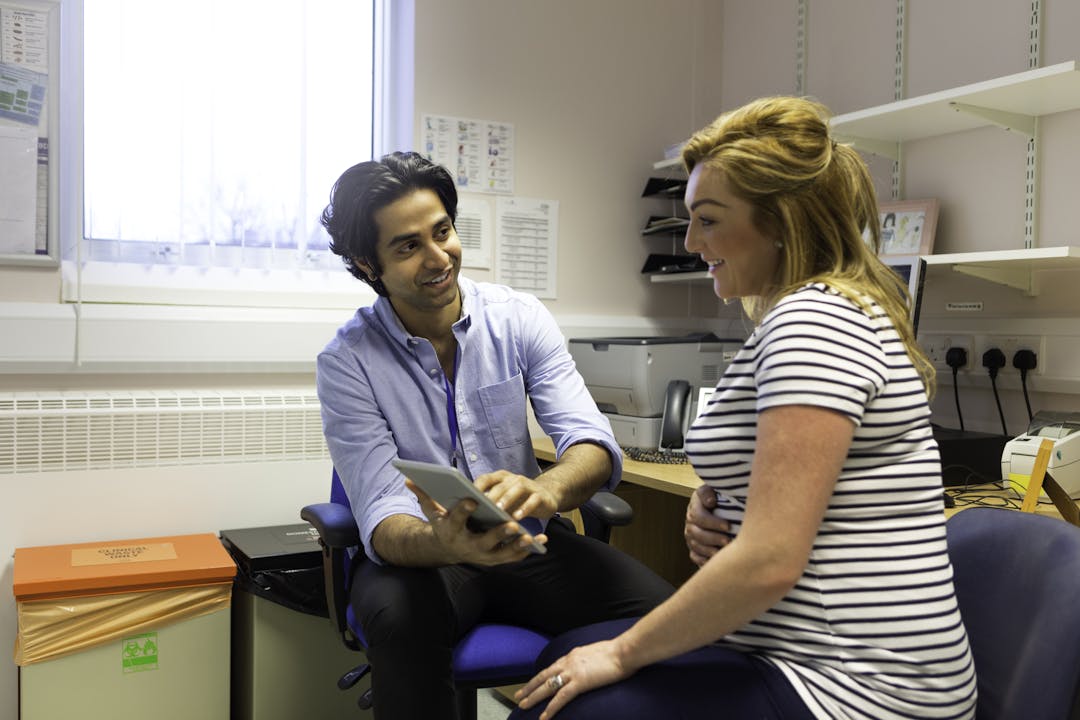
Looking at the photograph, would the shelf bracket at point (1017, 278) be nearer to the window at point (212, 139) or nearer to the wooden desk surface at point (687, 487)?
the wooden desk surface at point (687, 487)

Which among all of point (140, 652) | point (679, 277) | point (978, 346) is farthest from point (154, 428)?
point (978, 346)

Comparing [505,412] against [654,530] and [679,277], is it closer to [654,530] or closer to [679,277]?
[654,530]

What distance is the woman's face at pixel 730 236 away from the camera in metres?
1.14

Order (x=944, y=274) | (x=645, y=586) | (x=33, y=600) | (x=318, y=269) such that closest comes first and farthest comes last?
1. (x=645, y=586)
2. (x=33, y=600)
3. (x=944, y=274)
4. (x=318, y=269)

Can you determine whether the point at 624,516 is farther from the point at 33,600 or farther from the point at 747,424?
the point at 33,600

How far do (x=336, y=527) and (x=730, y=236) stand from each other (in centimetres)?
94

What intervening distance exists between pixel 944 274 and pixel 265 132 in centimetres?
197

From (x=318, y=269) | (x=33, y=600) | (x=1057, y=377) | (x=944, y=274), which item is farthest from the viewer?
(x=318, y=269)

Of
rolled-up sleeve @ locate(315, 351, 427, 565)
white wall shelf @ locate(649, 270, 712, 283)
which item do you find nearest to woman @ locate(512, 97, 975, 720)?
rolled-up sleeve @ locate(315, 351, 427, 565)

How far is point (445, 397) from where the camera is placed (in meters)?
1.83

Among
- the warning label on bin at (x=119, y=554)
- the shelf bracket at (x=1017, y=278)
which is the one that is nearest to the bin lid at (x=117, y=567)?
the warning label on bin at (x=119, y=554)

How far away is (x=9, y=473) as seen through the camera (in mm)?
2297

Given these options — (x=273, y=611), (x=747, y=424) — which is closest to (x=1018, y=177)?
(x=747, y=424)

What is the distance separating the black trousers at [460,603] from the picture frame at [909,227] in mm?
1292
